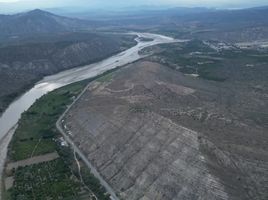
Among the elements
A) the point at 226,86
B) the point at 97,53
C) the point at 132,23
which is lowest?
the point at 132,23

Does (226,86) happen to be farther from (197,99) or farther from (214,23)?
(214,23)

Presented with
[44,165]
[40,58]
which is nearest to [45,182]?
[44,165]

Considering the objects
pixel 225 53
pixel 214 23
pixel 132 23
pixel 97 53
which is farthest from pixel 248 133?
pixel 132 23

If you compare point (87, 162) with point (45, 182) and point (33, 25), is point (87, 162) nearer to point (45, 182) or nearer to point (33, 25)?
point (45, 182)

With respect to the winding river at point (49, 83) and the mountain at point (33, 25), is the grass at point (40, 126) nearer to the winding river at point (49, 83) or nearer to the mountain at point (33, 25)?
the winding river at point (49, 83)

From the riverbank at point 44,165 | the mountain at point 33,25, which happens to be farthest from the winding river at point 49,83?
the mountain at point 33,25
